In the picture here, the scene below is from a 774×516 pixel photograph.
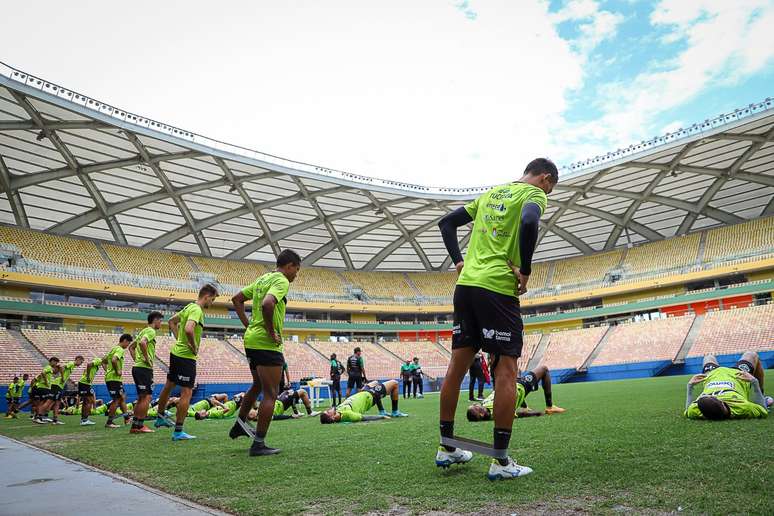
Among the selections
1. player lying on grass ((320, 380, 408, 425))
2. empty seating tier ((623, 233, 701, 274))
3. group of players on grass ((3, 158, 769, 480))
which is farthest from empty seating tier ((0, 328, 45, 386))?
empty seating tier ((623, 233, 701, 274))

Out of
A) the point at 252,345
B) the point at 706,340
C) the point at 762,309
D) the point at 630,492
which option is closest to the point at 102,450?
the point at 252,345

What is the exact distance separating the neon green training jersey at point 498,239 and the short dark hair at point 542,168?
0.19m

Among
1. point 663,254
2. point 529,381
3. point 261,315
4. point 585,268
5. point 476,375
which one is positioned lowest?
point 476,375

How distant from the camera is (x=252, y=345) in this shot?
5344mm

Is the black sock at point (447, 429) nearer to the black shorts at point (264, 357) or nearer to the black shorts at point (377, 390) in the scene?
the black shorts at point (264, 357)

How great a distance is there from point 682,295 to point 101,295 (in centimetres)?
4236

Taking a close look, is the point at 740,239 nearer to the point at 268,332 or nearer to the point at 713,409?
the point at 713,409

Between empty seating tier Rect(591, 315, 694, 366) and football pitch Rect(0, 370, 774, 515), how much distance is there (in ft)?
103

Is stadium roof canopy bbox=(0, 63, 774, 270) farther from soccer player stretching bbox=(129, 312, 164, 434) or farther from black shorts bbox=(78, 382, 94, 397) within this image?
soccer player stretching bbox=(129, 312, 164, 434)

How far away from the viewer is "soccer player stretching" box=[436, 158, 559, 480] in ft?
11.3

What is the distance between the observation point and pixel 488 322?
353cm

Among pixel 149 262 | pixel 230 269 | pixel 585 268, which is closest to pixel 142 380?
pixel 149 262

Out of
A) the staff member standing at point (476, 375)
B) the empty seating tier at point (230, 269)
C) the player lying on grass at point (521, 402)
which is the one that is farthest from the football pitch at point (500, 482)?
the empty seating tier at point (230, 269)

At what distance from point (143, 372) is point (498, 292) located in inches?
282
